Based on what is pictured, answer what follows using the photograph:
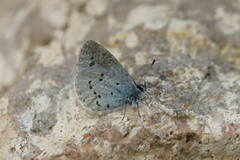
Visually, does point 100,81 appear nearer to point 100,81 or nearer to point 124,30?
point 100,81

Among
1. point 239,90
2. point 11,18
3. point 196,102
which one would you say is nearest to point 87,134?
point 196,102

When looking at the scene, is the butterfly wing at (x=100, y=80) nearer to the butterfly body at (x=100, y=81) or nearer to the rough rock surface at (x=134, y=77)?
the butterfly body at (x=100, y=81)

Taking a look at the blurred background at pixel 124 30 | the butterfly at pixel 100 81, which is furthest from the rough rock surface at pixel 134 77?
the butterfly at pixel 100 81

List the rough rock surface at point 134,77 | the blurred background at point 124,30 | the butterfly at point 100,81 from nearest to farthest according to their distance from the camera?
the rough rock surface at point 134,77 < the butterfly at point 100,81 < the blurred background at point 124,30

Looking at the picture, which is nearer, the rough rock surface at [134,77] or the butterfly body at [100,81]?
the rough rock surface at [134,77]

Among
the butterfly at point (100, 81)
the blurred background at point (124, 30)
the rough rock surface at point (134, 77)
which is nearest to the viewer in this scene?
the rough rock surface at point (134, 77)

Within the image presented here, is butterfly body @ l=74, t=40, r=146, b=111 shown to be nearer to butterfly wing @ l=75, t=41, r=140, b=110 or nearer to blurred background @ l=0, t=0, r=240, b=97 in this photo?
butterfly wing @ l=75, t=41, r=140, b=110

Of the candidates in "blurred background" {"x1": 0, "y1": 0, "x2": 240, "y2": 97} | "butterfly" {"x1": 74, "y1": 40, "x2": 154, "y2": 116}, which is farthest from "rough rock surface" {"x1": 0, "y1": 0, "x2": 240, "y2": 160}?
"butterfly" {"x1": 74, "y1": 40, "x2": 154, "y2": 116}
